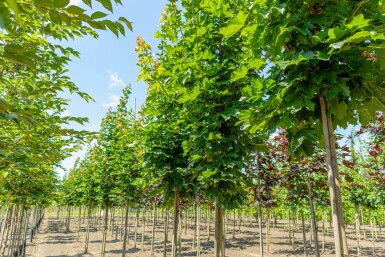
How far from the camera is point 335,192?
243 centimetres

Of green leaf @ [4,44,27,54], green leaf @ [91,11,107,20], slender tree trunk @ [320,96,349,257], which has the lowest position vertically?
slender tree trunk @ [320,96,349,257]

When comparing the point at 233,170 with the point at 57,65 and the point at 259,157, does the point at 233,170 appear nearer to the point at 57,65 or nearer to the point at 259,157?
the point at 57,65

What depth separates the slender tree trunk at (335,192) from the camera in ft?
7.55

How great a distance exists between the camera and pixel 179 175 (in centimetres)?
549

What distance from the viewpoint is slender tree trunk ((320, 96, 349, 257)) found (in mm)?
2301

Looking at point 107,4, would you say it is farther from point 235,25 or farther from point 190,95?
point 190,95

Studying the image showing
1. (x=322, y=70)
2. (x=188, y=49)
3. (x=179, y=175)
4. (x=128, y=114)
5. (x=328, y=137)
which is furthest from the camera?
(x=128, y=114)

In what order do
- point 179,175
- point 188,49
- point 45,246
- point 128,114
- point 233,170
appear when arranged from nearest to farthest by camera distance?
1. point 233,170
2. point 188,49
3. point 179,175
4. point 128,114
5. point 45,246

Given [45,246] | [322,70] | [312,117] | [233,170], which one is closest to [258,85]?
[322,70]

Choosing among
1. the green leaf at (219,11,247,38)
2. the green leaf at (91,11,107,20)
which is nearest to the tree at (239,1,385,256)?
the green leaf at (219,11,247,38)

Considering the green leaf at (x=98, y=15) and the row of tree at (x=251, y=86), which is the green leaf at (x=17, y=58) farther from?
the row of tree at (x=251, y=86)

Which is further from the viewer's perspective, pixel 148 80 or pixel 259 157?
pixel 259 157

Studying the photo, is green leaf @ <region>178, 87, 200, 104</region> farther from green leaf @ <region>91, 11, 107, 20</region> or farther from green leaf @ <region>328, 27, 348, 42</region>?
green leaf @ <region>91, 11, 107, 20</region>

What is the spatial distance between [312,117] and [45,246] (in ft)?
86.0
